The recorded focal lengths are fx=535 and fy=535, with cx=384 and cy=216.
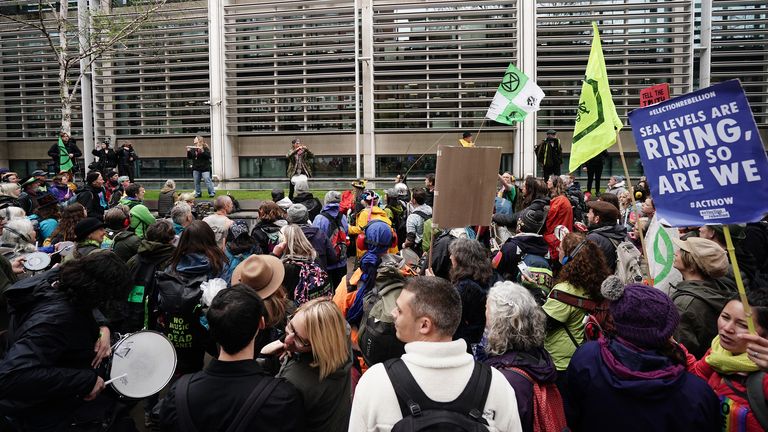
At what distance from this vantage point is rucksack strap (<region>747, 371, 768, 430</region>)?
7.11 ft

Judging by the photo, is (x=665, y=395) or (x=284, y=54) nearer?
(x=665, y=395)

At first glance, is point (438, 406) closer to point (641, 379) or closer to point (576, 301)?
point (641, 379)

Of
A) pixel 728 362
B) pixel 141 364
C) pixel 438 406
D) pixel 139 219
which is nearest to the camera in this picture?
pixel 438 406

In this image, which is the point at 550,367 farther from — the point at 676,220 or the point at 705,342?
the point at 705,342

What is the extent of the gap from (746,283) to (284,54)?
19.7 metres

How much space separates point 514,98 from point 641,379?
6.38 m

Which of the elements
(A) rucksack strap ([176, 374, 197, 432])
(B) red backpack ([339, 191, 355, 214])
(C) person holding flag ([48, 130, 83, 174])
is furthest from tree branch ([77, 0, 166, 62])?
(A) rucksack strap ([176, 374, 197, 432])

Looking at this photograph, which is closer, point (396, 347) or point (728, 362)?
point (728, 362)

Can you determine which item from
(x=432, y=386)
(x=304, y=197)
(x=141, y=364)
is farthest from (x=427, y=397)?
(x=304, y=197)

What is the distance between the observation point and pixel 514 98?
809 cm

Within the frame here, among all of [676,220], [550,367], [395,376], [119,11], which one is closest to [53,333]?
[395,376]

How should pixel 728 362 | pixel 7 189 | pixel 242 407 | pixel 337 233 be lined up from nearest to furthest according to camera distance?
pixel 242 407
pixel 728 362
pixel 337 233
pixel 7 189

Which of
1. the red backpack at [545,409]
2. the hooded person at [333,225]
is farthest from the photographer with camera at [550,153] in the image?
the red backpack at [545,409]

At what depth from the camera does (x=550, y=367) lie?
2547mm
